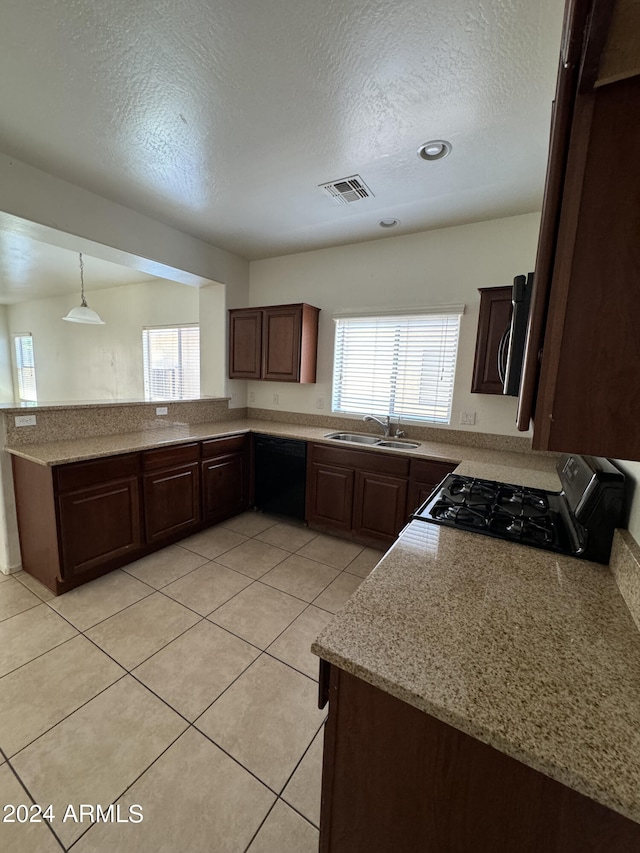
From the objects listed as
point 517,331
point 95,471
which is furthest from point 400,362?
point 95,471

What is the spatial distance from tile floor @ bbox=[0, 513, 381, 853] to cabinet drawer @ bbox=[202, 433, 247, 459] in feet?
3.32

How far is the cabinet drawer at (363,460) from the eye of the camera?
2764mm

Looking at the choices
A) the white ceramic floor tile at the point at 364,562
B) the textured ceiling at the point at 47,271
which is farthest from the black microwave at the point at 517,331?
the textured ceiling at the point at 47,271

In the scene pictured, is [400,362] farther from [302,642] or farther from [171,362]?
[171,362]

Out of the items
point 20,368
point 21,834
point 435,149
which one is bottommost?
point 21,834

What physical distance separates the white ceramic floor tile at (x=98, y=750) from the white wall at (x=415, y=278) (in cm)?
282

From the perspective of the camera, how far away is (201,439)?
300cm

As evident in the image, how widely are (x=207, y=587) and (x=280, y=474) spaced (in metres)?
1.28

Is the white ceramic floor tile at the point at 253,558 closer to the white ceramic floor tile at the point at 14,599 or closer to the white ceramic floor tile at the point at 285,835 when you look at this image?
the white ceramic floor tile at the point at 14,599

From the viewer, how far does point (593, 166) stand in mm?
598

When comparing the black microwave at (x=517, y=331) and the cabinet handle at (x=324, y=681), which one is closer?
the cabinet handle at (x=324, y=681)

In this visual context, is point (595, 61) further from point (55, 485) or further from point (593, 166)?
point (55, 485)

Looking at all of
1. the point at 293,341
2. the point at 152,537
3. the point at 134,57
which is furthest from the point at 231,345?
the point at 134,57

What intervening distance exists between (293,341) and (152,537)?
2.21 meters
